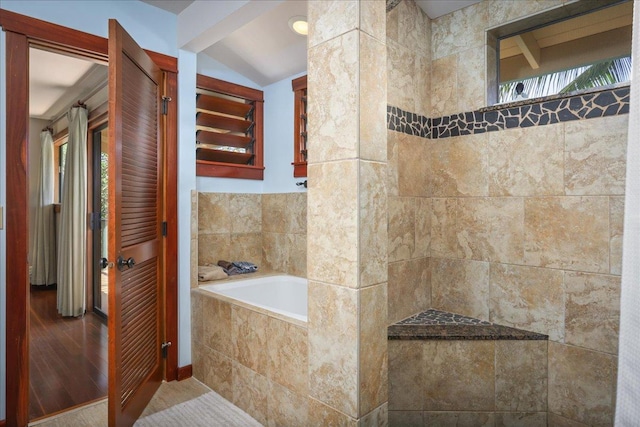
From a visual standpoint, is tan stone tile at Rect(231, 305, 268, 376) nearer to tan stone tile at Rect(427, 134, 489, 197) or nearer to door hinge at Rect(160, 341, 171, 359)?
door hinge at Rect(160, 341, 171, 359)

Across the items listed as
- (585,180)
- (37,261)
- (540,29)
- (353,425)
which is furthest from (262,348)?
(37,261)

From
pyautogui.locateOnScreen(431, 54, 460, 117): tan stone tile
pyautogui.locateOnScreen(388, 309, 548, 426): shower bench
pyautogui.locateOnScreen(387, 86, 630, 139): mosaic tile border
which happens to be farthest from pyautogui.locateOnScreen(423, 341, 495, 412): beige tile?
pyautogui.locateOnScreen(431, 54, 460, 117): tan stone tile

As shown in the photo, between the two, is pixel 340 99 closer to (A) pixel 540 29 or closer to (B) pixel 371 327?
(B) pixel 371 327

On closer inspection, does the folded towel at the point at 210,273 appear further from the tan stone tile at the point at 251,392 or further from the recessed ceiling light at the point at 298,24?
the recessed ceiling light at the point at 298,24

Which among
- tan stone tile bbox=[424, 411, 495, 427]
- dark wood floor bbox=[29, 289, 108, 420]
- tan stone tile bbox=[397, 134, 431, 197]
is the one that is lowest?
dark wood floor bbox=[29, 289, 108, 420]

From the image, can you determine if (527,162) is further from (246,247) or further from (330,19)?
(246,247)

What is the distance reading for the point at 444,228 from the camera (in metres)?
2.29

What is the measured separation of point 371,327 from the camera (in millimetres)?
1403

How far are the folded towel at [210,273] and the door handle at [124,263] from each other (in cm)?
82

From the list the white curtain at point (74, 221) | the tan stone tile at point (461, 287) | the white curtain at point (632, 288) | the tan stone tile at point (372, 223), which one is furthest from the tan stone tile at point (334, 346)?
the white curtain at point (74, 221)

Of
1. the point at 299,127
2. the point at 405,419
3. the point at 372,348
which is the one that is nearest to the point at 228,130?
the point at 299,127

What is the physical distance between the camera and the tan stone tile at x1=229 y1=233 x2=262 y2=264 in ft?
10.5

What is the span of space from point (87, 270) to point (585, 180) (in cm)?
463

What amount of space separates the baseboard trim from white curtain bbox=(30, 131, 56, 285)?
390 cm
